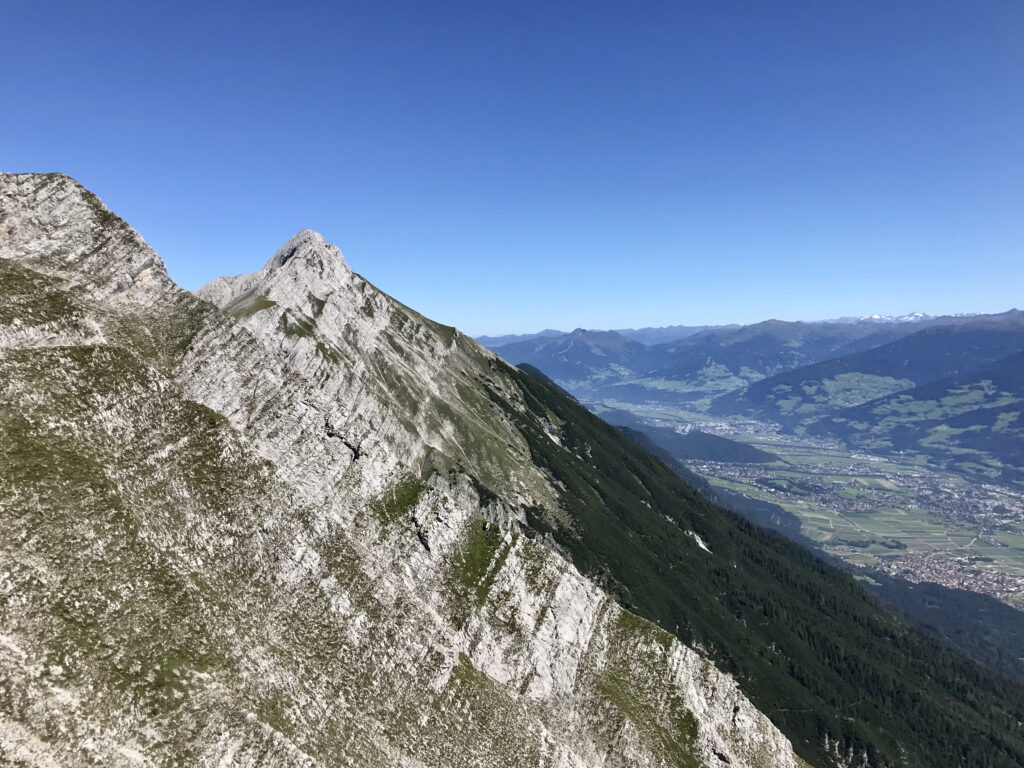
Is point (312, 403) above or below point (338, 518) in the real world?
above

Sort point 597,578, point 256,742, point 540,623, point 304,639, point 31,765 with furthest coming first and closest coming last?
1. point 597,578
2. point 540,623
3. point 304,639
4. point 256,742
5. point 31,765

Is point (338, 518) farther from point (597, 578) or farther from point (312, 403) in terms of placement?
point (597, 578)

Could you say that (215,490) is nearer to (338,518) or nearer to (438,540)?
(338,518)

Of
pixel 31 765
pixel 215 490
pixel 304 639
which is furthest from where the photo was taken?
pixel 215 490

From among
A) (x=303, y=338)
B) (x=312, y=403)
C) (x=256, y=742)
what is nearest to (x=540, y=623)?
(x=256, y=742)

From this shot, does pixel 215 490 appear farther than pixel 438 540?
No

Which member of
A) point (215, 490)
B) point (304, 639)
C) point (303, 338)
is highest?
point (303, 338)
